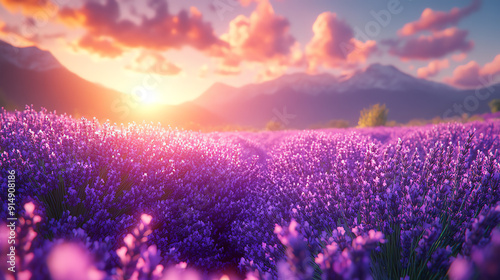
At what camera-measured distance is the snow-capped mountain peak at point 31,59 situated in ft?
156

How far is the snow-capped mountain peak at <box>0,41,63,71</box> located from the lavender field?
60.5m

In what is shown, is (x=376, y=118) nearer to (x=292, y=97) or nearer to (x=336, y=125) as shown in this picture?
(x=336, y=125)

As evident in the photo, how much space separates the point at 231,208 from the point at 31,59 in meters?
65.1

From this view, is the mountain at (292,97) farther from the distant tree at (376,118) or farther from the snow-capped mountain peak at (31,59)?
the distant tree at (376,118)

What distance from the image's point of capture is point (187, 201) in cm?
279

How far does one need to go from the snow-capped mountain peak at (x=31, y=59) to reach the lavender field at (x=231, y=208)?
60540mm

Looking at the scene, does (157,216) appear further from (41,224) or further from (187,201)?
(41,224)

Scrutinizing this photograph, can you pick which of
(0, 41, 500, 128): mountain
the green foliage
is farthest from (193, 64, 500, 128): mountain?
the green foliage

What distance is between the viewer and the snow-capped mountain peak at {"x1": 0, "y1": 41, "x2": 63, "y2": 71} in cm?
4759

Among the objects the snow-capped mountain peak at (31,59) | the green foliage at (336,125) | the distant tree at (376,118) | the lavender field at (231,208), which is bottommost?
the lavender field at (231,208)

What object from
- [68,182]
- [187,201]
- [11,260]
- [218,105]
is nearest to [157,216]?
[187,201]

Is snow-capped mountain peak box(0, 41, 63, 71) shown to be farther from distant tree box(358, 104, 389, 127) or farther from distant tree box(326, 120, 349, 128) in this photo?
distant tree box(358, 104, 389, 127)

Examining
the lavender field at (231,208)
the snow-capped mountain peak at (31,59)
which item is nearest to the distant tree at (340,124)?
the lavender field at (231,208)

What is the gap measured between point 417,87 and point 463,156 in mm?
129349
